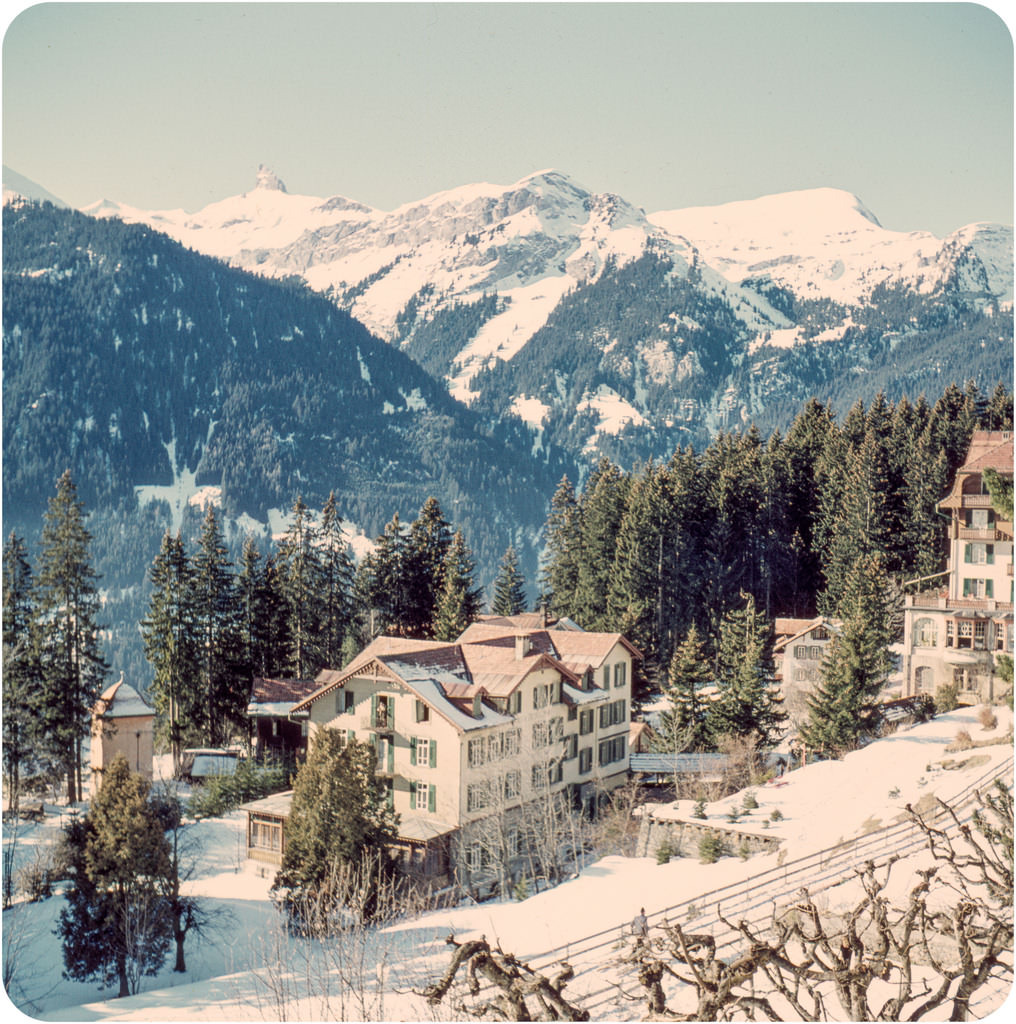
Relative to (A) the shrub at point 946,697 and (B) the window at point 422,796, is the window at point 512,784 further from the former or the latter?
(A) the shrub at point 946,697

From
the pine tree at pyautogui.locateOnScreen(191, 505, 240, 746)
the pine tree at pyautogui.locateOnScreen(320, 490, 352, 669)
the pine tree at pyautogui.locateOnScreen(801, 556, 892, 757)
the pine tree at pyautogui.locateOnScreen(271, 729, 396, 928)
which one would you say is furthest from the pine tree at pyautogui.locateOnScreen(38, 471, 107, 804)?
the pine tree at pyautogui.locateOnScreen(801, 556, 892, 757)

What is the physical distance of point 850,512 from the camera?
51969mm

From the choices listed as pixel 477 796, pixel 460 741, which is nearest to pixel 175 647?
pixel 460 741

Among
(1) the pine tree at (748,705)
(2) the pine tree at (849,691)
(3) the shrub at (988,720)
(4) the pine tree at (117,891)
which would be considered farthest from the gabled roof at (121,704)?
(3) the shrub at (988,720)

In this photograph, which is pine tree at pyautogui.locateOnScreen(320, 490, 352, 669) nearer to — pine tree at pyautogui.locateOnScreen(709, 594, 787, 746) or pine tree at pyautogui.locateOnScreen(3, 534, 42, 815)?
pine tree at pyautogui.locateOnScreen(3, 534, 42, 815)

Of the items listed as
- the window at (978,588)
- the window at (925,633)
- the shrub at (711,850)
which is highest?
the window at (978,588)

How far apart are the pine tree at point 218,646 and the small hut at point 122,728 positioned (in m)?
5.90

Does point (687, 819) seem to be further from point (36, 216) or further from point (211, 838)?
point (36, 216)

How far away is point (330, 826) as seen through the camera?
2444 cm

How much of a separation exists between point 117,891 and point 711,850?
519 inches

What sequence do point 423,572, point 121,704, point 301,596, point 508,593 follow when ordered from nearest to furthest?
1. point 121,704
2. point 301,596
3. point 423,572
4. point 508,593

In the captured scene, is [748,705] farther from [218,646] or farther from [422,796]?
[218,646]

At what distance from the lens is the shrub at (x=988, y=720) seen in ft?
98.5

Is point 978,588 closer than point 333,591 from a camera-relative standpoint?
Yes
